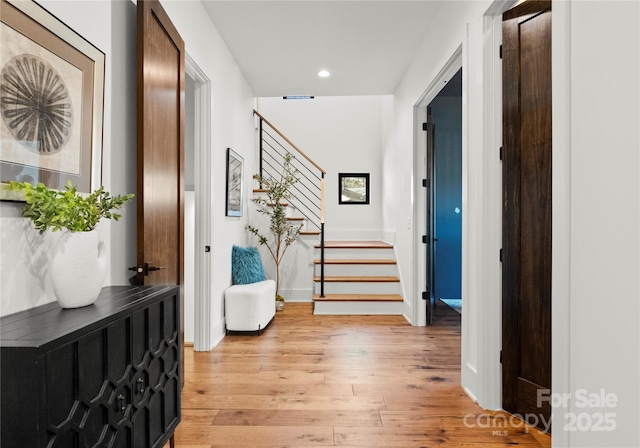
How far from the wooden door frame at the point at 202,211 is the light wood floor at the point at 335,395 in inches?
8.9

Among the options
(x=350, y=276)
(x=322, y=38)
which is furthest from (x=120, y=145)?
(x=350, y=276)

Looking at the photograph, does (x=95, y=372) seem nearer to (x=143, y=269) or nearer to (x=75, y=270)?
(x=75, y=270)

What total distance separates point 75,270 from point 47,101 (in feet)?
2.07

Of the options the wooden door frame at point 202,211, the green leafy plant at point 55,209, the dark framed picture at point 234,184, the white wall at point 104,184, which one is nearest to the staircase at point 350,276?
the dark framed picture at point 234,184

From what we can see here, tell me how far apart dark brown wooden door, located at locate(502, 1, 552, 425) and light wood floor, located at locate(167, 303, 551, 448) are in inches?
11.6

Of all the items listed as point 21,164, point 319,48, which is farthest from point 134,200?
point 319,48

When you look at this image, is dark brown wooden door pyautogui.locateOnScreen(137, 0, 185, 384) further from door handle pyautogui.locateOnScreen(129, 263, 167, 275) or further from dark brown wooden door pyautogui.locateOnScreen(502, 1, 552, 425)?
dark brown wooden door pyautogui.locateOnScreen(502, 1, 552, 425)

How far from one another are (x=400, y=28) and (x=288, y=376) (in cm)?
313

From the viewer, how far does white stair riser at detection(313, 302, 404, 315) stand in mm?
4590

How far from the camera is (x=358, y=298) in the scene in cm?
467

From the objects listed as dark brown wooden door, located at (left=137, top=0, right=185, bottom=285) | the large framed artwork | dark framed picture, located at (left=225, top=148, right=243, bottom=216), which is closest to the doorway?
dark framed picture, located at (left=225, top=148, right=243, bottom=216)

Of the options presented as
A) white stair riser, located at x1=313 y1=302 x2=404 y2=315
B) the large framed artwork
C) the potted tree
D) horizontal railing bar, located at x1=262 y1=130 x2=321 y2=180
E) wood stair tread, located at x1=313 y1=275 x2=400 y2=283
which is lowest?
white stair riser, located at x1=313 y1=302 x2=404 y2=315
